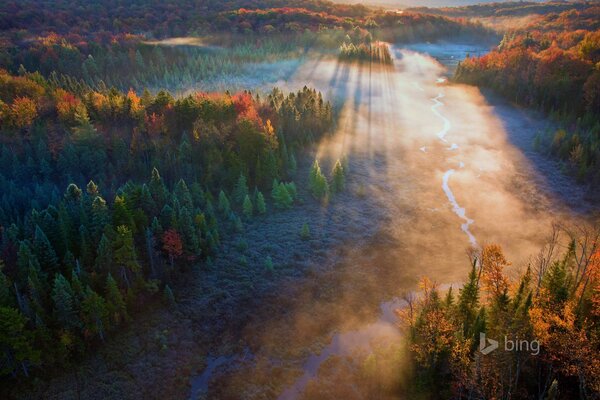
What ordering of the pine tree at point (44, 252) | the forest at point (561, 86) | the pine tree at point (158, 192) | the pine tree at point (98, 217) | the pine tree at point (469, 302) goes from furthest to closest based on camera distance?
the forest at point (561, 86), the pine tree at point (158, 192), the pine tree at point (98, 217), the pine tree at point (44, 252), the pine tree at point (469, 302)

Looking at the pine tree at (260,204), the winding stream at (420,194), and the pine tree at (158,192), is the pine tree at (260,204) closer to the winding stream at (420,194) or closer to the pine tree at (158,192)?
the winding stream at (420,194)

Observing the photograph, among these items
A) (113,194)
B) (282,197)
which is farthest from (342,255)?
(113,194)

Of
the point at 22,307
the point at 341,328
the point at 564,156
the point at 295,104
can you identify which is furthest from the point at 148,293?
the point at 564,156

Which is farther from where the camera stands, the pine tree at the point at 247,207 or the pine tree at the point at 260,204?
the pine tree at the point at 260,204

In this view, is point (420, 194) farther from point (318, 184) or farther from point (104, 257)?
point (104, 257)

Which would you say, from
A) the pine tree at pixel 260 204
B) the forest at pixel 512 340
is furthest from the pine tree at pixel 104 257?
the forest at pixel 512 340

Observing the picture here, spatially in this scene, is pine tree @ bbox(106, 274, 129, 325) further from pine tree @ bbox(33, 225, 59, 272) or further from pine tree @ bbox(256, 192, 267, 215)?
pine tree @ bbox(256, 192, 267, 215)

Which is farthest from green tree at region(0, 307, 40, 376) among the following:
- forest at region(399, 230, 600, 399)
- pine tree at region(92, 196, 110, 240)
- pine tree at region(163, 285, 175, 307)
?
forest at region(399, 230, 600, 399)
